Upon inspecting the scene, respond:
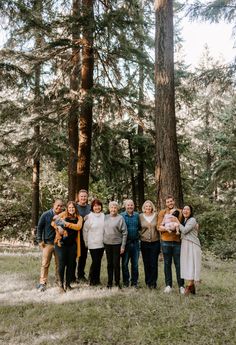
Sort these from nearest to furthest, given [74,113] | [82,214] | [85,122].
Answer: [82,214], [85,122], [74,113]

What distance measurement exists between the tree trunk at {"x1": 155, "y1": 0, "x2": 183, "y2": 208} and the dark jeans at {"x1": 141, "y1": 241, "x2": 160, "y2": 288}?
2019mm

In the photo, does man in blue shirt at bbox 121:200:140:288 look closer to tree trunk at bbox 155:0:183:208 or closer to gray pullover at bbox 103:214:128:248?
gray pullover at bbox 103:214:128:248

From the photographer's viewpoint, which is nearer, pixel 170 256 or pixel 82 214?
pixel 170 256

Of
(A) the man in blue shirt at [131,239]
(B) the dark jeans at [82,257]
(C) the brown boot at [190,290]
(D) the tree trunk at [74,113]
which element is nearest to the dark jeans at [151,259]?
(A) the man in blue shirt at [131,239]

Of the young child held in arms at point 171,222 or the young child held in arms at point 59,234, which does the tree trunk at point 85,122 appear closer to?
the young child held in arms at point 59,234

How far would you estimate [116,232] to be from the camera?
8117 mm

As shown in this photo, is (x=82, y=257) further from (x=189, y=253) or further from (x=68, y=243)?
(x=189, y=253)

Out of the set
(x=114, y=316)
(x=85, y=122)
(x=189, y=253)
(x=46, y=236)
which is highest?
(x=85, y=122)

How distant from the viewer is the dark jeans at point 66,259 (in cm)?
799

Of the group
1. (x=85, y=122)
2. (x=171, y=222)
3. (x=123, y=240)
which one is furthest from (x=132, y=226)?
(x=85, y=122)

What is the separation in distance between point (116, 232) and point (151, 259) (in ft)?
2.97

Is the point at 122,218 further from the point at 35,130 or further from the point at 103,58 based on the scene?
the point at 35,130

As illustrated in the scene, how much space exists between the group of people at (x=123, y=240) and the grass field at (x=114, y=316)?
1.17 feet

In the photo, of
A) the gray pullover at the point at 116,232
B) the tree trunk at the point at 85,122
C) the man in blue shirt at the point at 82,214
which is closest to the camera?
the gray pullover at the point at 116,232
